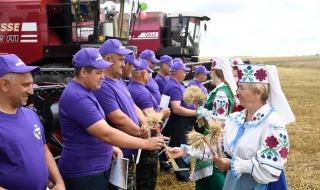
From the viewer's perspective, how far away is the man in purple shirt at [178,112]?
5.85 m

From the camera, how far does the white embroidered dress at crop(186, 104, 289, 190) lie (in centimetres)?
271

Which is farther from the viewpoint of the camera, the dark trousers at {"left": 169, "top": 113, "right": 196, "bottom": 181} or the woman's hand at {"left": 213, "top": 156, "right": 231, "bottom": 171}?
the dark trousers at {"left": 169, "top": 113, "right": 196, "bottom": 181}

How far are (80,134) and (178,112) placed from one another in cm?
298

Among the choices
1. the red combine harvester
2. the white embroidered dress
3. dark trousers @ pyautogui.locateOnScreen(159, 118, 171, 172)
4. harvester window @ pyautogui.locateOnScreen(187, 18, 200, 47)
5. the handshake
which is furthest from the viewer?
harvester window @ pyautogui.locateOnScreen(187, 18, 200, 47)

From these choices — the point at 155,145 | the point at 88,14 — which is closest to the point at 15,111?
the point at 155,145

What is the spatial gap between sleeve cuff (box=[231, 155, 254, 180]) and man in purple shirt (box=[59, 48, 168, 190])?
A: 57 centimetres

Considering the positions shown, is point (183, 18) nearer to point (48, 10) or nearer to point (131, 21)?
point (131, 21)

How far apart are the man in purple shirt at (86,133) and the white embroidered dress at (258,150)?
590 millimetres

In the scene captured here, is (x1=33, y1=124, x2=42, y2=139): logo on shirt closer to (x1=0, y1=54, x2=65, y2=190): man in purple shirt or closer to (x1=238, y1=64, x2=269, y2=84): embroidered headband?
(x1=0, y1=54, x2=65, y2=190): man in purple shirt

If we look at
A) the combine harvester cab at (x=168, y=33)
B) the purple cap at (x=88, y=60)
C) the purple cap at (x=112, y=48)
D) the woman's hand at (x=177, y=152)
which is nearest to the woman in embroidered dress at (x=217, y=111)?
the woman's hand at (x=177, y=152)

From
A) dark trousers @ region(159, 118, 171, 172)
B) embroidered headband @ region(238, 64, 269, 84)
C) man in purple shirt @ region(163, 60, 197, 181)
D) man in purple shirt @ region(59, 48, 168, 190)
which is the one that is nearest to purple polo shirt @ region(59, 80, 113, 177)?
man in purple shirt @ region(59, 48, 168, 190)

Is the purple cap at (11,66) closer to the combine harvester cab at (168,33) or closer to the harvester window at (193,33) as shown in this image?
the combine harvester cab at (168,33)

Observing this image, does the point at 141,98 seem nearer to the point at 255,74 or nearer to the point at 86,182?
the point at 86,182

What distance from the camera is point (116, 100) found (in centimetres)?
350
